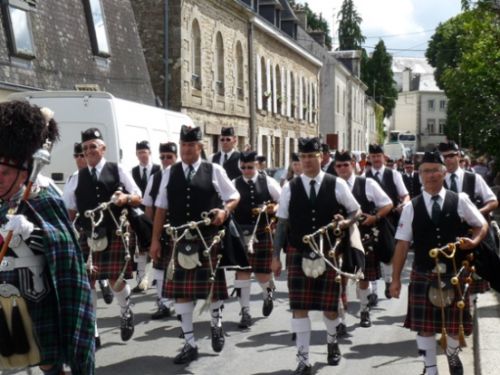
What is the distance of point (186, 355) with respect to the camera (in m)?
6.86

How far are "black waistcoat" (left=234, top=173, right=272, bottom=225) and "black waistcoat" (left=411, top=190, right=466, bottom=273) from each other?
12.0ft

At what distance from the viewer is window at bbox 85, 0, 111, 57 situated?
19141 millimetres

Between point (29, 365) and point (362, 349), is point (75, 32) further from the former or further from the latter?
point (29, 365)

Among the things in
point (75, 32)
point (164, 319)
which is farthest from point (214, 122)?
point (164, 319)

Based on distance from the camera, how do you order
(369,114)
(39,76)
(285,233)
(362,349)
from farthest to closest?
1. (369,114)
2. (39,76)
3. (362,349)
4. (285,233)

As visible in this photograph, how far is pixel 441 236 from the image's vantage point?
5.76 meters

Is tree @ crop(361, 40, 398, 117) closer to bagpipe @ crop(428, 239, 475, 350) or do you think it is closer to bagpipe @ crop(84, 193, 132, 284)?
bagpipe @ crop(84, 193, 132, 284)

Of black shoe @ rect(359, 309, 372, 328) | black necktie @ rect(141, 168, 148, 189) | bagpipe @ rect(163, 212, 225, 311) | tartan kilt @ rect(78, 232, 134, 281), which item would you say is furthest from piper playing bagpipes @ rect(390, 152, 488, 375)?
black necktie @ rect(141, 168, 148, 189)

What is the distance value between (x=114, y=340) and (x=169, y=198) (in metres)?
1.60

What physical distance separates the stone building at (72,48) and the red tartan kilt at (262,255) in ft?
24.5

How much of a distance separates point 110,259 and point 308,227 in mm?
2032

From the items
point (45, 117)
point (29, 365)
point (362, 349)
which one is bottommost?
point (362, 349)

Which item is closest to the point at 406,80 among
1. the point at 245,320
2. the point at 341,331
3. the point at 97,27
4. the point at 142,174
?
the point at 97,27

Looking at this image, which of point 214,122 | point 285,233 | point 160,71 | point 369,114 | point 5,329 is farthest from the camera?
point 369,114
